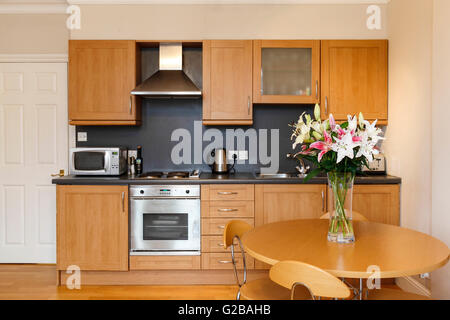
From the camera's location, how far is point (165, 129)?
3.85m

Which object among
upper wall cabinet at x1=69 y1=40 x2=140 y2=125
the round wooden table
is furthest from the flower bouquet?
upper wall cabinet at x1=69 y1=40 x2=140 y2=125

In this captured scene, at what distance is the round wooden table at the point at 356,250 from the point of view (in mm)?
1480

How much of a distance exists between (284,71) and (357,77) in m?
0.67

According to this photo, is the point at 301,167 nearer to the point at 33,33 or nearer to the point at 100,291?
the point at 100,291

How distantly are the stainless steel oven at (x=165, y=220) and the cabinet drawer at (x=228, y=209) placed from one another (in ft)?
0.28

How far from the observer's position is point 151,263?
3.26 meters

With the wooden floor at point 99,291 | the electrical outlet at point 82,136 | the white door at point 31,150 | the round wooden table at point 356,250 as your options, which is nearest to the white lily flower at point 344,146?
the round wooden table at point 356,250

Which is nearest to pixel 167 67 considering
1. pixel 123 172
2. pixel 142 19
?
pixel 142 19

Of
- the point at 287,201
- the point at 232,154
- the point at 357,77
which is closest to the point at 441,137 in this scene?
the point at 357,77

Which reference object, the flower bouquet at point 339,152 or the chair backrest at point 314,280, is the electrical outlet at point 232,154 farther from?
the chair backrest at point 314,280

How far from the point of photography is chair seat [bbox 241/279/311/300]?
193 centimetres

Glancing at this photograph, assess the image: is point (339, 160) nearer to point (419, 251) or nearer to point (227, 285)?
point (419, 251)

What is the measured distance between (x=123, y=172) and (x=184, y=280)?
1.17 meters

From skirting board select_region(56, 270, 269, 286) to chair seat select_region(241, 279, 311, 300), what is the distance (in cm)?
121
